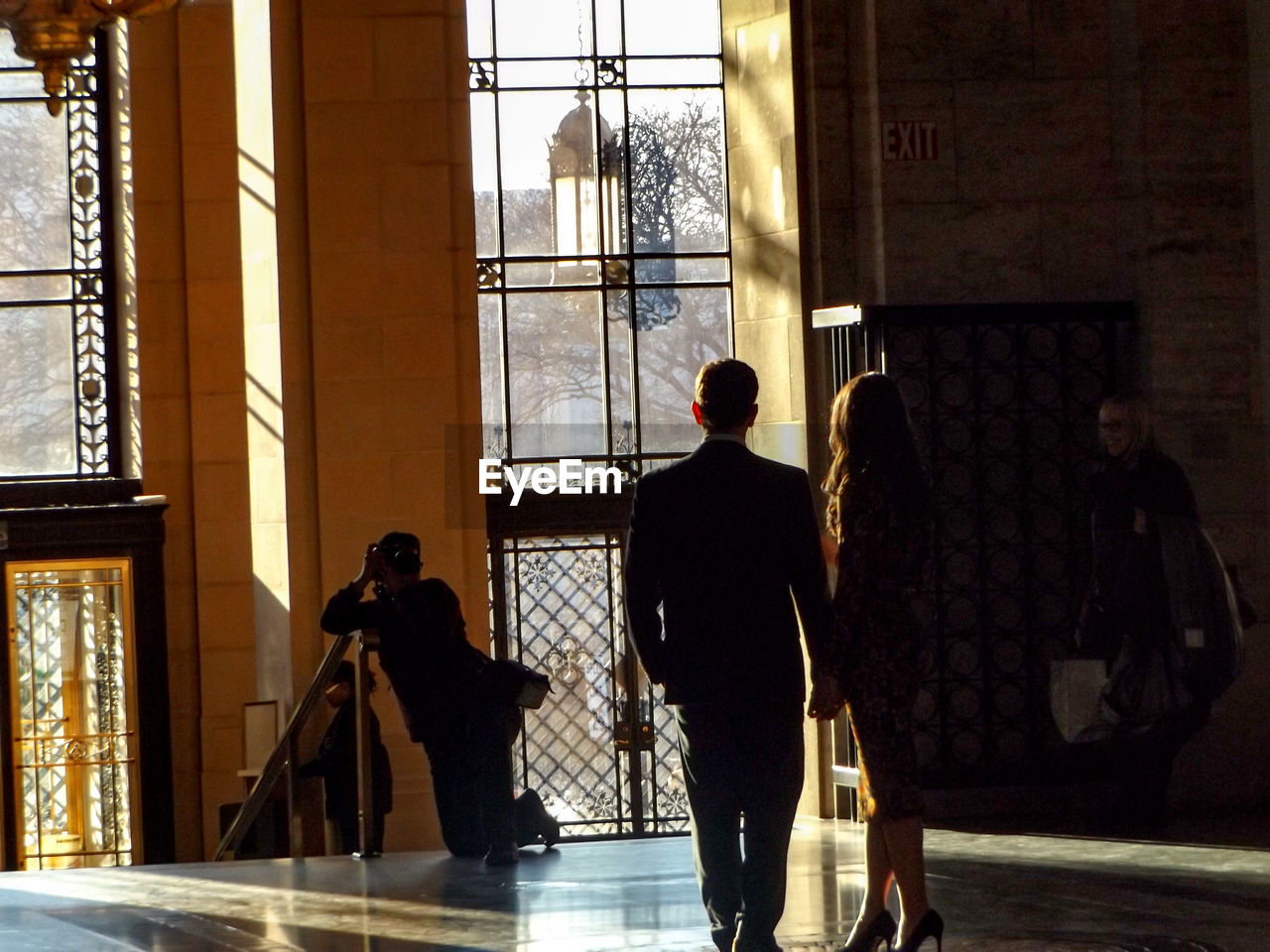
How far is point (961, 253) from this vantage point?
782cm

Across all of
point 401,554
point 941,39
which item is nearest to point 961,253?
point 941,39

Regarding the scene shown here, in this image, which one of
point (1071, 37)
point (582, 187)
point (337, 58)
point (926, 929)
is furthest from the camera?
point (582, 187)

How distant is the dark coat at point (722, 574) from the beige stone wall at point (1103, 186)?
10.8ft

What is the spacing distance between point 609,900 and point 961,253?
326 cm

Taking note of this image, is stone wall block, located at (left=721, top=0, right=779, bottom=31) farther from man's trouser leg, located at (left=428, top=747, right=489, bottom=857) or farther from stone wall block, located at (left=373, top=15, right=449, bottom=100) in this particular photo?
man's trouser leg, located at (left=428, top=747, right=489, bottom=857)

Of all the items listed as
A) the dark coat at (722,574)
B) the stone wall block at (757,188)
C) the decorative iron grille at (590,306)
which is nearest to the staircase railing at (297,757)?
the decorative iron grille at (590,306)

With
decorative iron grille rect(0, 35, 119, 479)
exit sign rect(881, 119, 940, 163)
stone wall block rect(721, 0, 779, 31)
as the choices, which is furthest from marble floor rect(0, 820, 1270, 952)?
decorative iron grille rect(0, 35, 119, 479)

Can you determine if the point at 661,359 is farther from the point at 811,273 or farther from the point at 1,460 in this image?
the point at 1,460

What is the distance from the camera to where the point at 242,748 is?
1132 cm

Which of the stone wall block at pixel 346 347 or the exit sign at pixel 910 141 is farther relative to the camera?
the stone wall block at pixel 346 347

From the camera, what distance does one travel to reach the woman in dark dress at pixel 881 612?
477 cm

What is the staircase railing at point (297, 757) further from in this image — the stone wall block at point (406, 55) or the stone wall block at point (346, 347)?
the stone wall block at point (406, 55)

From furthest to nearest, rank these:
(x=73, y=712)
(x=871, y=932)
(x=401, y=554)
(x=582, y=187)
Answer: (x=73, y=712)
(x=582, y=187)
(x=401, y=554)
(x=871, y=932)

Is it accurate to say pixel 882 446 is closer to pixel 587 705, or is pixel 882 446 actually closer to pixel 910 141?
pixel 910 141
